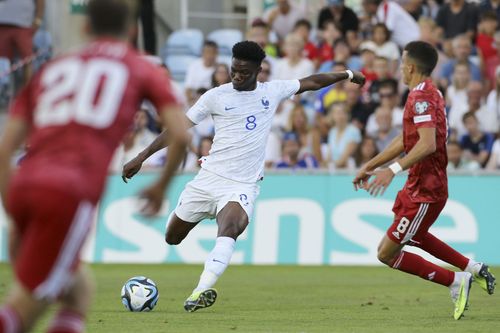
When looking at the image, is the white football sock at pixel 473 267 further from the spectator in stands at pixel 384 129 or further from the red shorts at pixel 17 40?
the red shorts at pixel 17 40

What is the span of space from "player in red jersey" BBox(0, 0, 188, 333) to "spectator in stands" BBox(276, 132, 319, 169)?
1237 centimetres

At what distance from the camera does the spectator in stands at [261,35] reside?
21125 millimetres

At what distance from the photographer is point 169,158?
19.5ft

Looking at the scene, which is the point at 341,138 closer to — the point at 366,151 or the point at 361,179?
the point at 366,151

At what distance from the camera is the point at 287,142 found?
60.5 feet

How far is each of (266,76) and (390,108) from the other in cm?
211

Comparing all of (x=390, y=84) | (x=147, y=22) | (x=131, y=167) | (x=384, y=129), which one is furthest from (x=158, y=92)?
(x=147, y=22)

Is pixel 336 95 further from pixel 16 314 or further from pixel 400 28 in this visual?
pixel 16 314

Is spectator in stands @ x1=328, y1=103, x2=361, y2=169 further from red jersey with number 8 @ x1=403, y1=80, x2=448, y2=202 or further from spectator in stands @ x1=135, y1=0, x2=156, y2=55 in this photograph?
red jersey with number 8 @ x1=403, y1=80, x2=448, y2=202

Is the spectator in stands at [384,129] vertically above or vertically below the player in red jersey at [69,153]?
below

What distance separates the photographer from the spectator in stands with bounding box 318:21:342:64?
831 inches

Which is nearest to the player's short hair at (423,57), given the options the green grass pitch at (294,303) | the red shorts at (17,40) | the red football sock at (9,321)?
the green grass pitch at (294,303)

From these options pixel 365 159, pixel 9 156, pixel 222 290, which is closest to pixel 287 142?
pixel 365 159

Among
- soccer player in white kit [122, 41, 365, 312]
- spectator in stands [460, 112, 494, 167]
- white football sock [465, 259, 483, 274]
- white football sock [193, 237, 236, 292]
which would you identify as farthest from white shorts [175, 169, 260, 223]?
spectator in stands [460, 112, 494, 167]
